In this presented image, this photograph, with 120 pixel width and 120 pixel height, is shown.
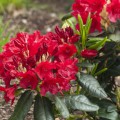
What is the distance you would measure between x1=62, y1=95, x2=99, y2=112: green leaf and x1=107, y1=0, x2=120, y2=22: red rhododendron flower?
20.0 inches

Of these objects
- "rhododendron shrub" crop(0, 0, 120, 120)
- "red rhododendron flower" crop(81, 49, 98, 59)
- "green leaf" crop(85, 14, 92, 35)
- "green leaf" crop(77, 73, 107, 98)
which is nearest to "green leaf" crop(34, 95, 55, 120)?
"rhododendron shrub" crop(0, 0, 120, 120)

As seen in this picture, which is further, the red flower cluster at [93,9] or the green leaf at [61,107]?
the red flower cluster at [93,9]

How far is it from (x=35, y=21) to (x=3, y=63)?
3617 millimetres

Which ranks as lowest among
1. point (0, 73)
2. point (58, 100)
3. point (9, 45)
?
point (58, 100)

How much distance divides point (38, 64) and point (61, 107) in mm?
270

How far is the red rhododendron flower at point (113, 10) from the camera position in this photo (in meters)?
2.59

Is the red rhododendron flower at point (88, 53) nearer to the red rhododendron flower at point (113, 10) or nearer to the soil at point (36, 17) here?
the red rhododendron flower at point (113, 10)

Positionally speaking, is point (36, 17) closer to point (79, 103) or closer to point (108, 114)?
point (108, 114)

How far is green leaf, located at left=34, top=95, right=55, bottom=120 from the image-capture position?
7.91 feet

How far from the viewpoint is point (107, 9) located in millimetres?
2598

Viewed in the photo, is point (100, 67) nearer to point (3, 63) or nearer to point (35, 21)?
point (3, 63)

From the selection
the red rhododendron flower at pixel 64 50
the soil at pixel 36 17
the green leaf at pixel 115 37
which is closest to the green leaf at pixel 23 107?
the red rhododendron flower at pixel 64 50

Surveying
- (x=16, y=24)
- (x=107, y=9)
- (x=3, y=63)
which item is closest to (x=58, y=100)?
(x=3, y=63)

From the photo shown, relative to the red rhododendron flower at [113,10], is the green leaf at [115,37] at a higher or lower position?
lower
